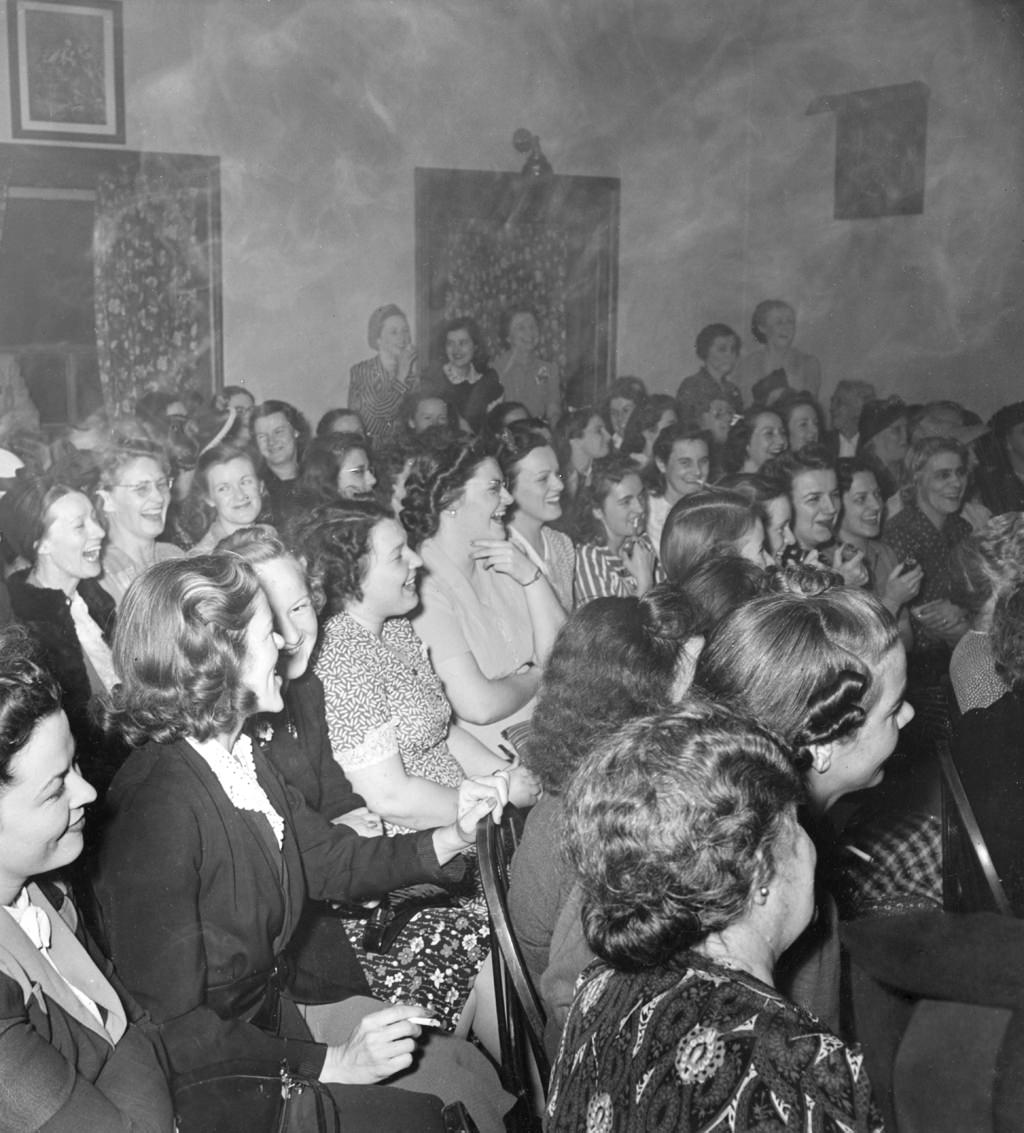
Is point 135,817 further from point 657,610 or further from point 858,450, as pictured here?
point 858,450

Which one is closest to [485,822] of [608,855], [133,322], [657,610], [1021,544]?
[657,610]

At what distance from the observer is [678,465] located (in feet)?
Result: 14.5

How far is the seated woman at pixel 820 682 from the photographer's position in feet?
5.65

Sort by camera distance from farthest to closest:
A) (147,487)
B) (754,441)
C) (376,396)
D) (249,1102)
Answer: (754,441)
(376,396)
(147,487)
(249,1102)

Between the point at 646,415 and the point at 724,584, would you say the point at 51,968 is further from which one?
the point at 646,415

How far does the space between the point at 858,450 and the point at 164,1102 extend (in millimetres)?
4225

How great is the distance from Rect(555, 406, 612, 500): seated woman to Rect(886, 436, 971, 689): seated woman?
1.11 m

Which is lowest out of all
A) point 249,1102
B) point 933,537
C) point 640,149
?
point 249,1102

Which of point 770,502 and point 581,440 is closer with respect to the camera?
point 770,502

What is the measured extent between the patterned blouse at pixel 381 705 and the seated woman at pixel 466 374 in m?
1.75

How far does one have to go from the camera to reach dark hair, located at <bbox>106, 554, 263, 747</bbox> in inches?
73.7

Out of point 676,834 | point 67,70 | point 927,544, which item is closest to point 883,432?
point 927,544

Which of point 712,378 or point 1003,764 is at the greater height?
point 712,378

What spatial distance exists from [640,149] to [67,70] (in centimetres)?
231
